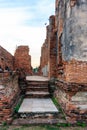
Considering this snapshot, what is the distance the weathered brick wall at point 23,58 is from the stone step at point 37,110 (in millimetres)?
10219

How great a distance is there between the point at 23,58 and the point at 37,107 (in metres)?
11.2

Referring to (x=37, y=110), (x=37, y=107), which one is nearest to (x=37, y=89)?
(x=37, y=107)

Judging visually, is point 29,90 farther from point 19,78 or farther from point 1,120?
point 1,120

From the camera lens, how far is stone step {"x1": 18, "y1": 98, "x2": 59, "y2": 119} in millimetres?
7289

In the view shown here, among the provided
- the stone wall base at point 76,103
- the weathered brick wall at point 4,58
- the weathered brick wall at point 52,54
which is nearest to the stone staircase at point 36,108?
the stone wall base at point 76,103

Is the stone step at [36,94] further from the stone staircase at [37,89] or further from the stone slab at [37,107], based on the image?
the stone slab at [37,107]

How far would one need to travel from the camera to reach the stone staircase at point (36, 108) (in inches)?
278

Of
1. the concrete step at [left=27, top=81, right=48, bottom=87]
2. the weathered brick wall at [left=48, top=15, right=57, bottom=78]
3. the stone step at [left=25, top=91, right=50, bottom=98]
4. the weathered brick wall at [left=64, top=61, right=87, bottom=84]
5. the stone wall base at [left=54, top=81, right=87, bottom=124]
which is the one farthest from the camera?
the weathered brick wall at [left=48, top=15, right=57, bottom=78]

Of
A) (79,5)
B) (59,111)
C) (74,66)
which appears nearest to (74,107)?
(59,111)

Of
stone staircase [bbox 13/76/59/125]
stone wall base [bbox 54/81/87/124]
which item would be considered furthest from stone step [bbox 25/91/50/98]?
stone wall base [bbox 54/81/87/124]

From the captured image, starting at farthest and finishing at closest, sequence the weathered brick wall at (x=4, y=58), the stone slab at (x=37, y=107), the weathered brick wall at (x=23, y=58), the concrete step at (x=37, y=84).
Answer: the weathered brick wall at (x=23, y=58) < the weathered brick wall at (x=4, y=58) < the concrete step at (x=37, y=84) < the stone slab at (x=37, y=107)

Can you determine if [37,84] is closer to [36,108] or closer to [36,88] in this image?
[36,88]

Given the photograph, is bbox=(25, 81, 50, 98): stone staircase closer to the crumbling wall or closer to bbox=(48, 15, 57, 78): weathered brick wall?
bbox=(48, 15, 57, 78): weathered brick wall

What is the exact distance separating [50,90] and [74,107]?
3720 millimetres
